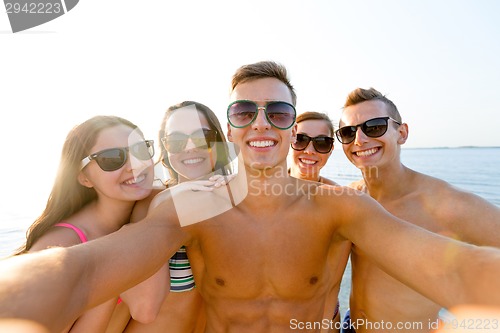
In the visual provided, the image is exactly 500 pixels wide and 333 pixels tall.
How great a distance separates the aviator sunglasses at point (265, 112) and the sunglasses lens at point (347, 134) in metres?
1.52

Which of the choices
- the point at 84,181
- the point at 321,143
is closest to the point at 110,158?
the point at 84,181

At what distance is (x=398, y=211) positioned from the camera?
330 cm

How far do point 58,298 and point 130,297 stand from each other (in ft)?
4.43

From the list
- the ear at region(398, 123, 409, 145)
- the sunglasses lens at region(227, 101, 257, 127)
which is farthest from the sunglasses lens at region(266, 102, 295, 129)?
the ear at region(398, 123, 409, 145)

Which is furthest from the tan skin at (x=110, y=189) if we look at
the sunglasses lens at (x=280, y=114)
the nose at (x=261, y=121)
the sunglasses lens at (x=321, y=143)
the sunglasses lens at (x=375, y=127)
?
the sunglasses lens at (x=321, y=143)

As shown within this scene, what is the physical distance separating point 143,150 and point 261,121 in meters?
1.28

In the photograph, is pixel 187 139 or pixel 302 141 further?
pixel 302 141

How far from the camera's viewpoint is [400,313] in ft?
10.2

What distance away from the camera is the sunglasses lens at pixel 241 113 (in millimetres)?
2496

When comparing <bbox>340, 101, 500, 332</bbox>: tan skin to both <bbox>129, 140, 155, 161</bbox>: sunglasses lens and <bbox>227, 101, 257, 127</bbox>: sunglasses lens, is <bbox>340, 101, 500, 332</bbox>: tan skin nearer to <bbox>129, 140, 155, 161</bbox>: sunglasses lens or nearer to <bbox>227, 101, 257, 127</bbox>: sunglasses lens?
<bbox>227, 101, 257, 127</bbox>: sunglasses lens

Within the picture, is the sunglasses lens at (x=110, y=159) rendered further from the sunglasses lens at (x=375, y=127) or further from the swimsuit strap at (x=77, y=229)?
the sunglasses lens at (x=375, y=127)

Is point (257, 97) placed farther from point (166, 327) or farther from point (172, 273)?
point (166, 327)

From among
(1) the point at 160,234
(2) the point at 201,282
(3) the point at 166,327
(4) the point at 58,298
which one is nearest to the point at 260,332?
(2) the point at 201,282

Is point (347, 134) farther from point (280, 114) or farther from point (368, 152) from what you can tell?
point (280, 114)
